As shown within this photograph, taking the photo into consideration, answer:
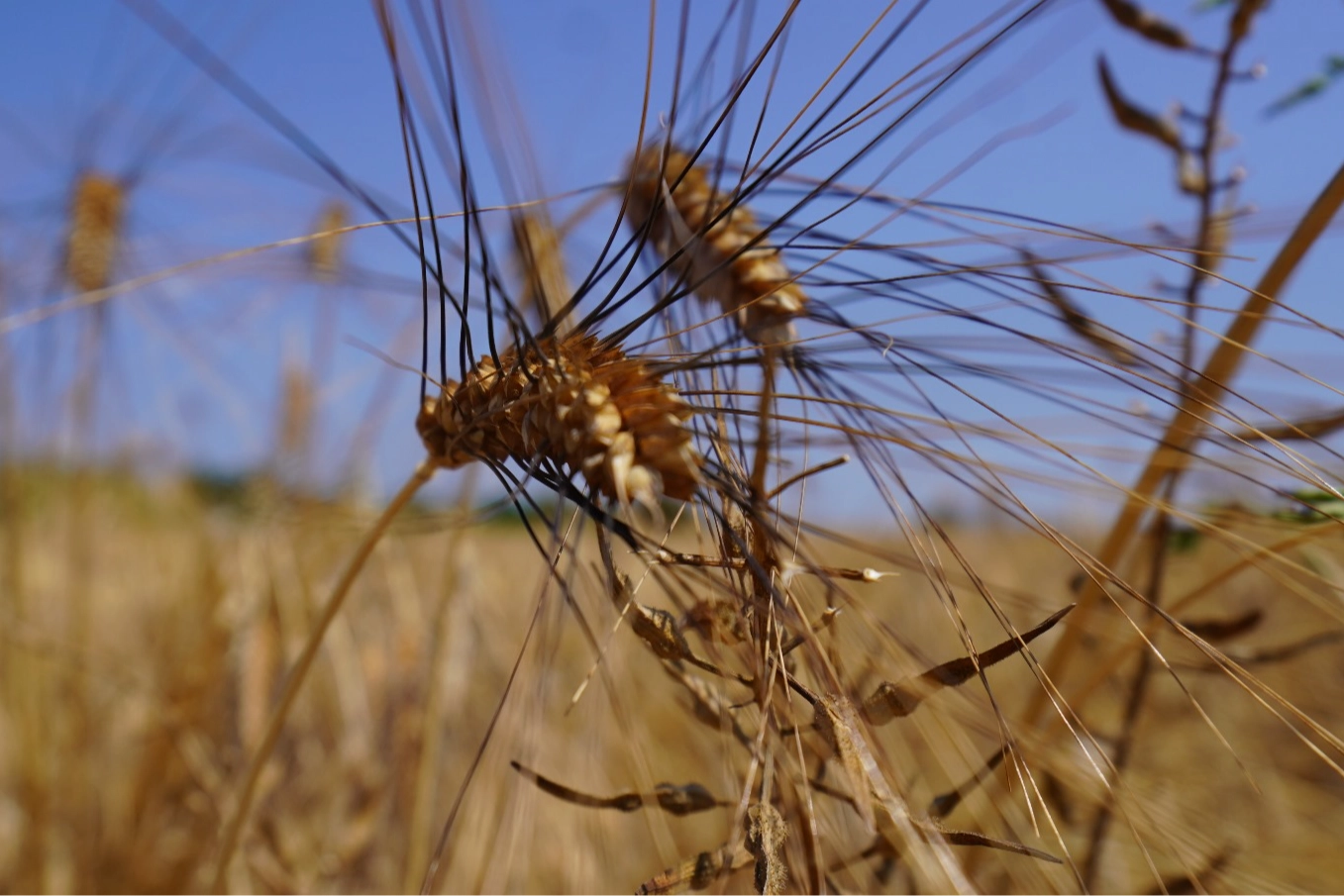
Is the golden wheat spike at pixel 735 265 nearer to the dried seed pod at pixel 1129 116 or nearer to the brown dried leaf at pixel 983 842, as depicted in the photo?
the brown dried leaf at pixel 983 842

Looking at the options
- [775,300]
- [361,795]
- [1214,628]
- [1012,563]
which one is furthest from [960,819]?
[1012,563]

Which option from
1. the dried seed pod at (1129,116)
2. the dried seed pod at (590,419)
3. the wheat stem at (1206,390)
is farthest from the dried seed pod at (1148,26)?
the dried seed pod at (590,419)

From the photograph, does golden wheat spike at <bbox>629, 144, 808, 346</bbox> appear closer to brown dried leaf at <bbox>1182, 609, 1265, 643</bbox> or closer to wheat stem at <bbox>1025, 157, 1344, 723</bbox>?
wheat stem at <bbox>1025, 157, 1344, 723</bbox>

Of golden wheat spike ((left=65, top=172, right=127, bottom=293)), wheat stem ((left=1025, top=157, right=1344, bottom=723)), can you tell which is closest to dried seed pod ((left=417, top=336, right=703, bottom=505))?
wheat stem ((left=1025, top=157, right=1344, bottom=723))

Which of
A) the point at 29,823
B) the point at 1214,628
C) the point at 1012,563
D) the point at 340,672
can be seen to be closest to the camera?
the point at 1214,628

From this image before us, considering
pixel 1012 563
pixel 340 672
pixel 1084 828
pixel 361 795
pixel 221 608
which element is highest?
pixel 221 608

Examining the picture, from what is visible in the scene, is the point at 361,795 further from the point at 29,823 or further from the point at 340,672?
the point at 29,823

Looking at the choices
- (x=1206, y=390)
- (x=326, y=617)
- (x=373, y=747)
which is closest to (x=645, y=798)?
(x=326, y=617)

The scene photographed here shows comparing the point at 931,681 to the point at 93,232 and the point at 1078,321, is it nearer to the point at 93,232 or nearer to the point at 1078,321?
the point at 1078,321
